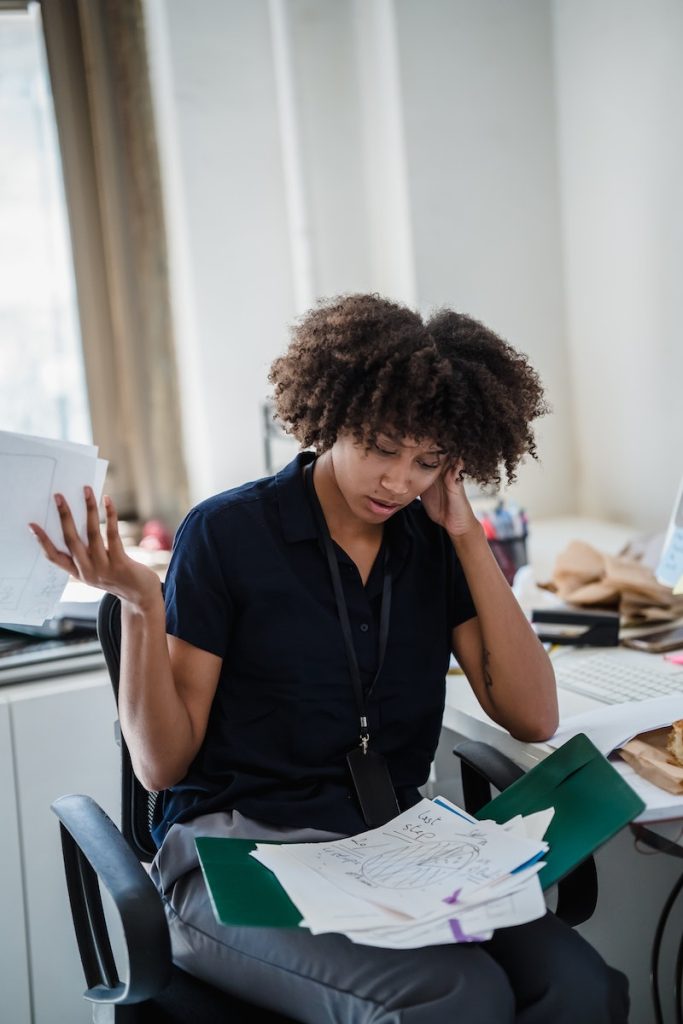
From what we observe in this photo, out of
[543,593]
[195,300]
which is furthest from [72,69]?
[543,593]

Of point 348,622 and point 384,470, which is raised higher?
point 384,470

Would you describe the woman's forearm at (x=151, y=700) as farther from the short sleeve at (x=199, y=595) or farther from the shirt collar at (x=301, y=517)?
the shirt collar at (x=301, y=517)

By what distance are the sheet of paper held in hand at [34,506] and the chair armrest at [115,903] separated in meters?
0.25

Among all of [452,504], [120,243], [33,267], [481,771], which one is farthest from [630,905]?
[33,267]

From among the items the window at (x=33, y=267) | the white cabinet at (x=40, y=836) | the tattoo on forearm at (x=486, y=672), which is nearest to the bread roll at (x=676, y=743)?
the tattoo on forearm at (x=486, y=672)

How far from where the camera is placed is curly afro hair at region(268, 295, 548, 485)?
120cm

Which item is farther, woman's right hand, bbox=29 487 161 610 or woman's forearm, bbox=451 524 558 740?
woman's forearm, bbox=451 524 558 740

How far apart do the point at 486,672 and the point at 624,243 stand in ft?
4.39

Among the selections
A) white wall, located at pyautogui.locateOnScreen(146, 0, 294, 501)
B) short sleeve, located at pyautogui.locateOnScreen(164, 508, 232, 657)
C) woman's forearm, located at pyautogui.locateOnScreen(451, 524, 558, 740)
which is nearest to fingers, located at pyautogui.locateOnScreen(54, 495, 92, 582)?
short sleeve, located at pyautogui.locateOnScreen(164, 508, 232, 657)

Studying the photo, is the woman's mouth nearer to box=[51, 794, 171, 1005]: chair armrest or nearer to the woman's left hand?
the woman's left hand

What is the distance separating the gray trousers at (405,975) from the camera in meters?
0.99

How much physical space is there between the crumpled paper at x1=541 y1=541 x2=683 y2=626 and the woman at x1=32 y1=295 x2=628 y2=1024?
0.47 meters

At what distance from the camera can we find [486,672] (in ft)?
4.56

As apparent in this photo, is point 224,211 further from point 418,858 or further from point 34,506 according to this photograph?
point 418,858
